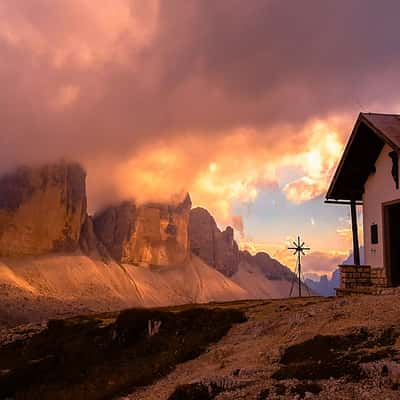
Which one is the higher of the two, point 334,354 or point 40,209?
point 40,209

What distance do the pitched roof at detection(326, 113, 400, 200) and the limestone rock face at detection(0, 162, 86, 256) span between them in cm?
13468

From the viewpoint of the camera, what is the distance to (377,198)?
1144 inches

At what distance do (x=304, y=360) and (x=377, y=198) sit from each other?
A: 58.8 ft

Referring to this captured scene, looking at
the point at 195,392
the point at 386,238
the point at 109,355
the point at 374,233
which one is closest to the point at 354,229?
the point at 374,233

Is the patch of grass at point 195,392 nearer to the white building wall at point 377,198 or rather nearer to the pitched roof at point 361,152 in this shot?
the white building wall at point 377,198

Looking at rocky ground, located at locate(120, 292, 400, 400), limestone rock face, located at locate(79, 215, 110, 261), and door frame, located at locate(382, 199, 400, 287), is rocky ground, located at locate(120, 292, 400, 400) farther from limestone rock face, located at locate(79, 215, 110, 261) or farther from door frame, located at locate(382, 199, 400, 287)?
limestone rock face, located at locate(79, 215, 110, 261)

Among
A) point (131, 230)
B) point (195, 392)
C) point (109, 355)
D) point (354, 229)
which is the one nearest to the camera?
point (195, 392)

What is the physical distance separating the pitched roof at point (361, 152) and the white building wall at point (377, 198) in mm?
652

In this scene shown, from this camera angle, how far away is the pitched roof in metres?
27.8

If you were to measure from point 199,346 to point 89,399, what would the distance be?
4.40 metres

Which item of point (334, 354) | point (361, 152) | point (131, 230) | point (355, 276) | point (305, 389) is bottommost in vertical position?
point (305, 389)

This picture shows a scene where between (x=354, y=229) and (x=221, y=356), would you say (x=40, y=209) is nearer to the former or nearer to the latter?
(x=354, y=229)

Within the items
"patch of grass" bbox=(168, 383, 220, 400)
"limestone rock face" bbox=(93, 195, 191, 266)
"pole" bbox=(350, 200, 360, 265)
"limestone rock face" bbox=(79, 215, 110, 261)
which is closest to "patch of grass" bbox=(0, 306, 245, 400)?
"patch of grass" bbox=(168, 383, 220, 400)

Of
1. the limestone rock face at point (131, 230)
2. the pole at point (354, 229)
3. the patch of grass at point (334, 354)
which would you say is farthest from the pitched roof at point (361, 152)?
the limestone rock face at point (131, 230)
